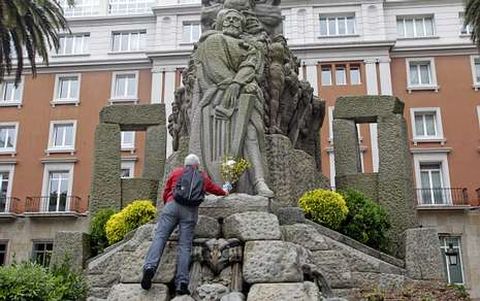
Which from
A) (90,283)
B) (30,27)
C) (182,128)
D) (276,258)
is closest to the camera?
(276,258)

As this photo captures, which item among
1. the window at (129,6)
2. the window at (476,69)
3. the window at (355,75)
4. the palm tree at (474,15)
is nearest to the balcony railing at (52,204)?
the window at (129,6)

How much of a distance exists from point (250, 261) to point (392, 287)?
3.02 meters

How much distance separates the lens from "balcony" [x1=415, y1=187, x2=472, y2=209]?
102ft

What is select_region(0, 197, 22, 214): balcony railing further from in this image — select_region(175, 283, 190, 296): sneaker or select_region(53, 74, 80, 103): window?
select_region(175, 283, 190, 296): sneaker

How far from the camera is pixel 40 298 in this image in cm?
759

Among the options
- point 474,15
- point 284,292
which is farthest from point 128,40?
point 284,292

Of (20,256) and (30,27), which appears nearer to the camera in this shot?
(30,27)

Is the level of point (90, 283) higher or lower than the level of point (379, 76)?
lower

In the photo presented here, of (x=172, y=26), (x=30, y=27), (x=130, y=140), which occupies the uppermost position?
(x=172, y=26)

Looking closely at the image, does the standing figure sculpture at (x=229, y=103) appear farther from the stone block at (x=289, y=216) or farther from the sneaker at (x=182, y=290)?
the sneaker at (x=182, y=290)

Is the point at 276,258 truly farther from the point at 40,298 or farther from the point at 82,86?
Answer: the point at 82,86

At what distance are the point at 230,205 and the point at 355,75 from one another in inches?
1098

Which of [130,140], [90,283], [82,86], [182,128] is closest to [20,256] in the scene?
[130,140]

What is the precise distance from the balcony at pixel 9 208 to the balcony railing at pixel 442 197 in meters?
23.2
